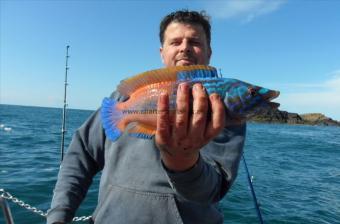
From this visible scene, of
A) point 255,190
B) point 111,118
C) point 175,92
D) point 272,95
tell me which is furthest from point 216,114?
point 255,190

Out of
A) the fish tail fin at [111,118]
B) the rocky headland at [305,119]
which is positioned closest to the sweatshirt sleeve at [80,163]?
the fish tail fin at [111,118]

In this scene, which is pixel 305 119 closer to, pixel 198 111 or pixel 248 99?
pixel 248 99

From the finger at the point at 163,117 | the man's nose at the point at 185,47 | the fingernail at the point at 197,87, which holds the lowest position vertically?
the finger at the point at 163,117

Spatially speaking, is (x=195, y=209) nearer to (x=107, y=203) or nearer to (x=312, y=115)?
(x=107, y=203)

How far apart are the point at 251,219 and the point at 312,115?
13513 centimetres

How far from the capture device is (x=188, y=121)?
85.6 inches

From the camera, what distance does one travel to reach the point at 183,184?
251cm

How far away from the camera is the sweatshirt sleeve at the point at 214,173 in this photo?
2.47 m

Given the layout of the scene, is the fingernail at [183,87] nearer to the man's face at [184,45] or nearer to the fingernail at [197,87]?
the fingernail at [197,87]

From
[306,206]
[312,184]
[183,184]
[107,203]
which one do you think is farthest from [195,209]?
[312,184]

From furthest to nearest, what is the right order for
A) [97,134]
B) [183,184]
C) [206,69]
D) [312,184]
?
[312,184] < [97,134] < [183,184] < [206,69]

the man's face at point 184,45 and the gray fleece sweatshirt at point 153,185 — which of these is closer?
the gray fleece sweatshirt at point 153,185

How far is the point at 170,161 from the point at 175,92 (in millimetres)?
541

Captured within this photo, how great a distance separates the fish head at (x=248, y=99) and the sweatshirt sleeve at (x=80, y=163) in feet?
4.63
